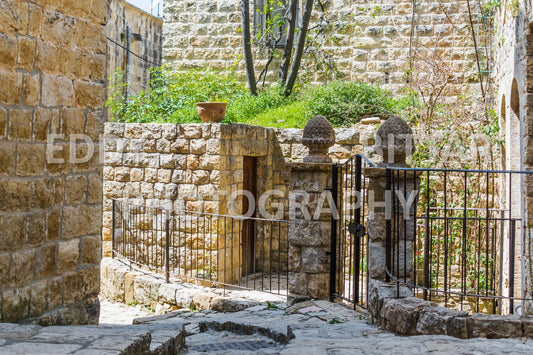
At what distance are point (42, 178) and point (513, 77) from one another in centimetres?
530

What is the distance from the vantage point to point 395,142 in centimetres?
536

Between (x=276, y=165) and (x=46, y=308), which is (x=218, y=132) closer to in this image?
(x=276, y=165)

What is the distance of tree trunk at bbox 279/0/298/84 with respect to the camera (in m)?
12.5

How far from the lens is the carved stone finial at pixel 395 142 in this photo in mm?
5340

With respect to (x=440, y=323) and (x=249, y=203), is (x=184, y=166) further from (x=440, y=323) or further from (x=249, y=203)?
(x=440, y=323)

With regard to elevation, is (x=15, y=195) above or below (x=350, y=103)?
below

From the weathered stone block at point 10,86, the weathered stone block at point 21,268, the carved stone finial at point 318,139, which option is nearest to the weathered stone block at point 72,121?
the weathered stone block at point 10,86

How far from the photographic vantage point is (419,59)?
38.8 feet

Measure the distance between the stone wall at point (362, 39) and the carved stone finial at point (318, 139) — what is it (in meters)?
5.75

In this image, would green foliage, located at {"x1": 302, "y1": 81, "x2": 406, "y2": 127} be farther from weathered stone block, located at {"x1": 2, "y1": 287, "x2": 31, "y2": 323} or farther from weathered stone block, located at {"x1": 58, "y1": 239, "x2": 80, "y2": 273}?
weathered stone block, located at {"x1": 2, "y1": 287, "x2": 31, "y2": 323}

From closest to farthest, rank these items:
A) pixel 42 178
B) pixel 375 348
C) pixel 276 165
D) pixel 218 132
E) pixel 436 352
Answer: pixel 436 352 < pixel 375 348 < pixel 42 178 < pixel 218 132 < pixel 276 165

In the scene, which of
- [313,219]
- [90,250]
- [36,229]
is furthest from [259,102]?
[36,229]

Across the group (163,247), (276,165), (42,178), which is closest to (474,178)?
(276,165)

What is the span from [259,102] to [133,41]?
708 centimetres
